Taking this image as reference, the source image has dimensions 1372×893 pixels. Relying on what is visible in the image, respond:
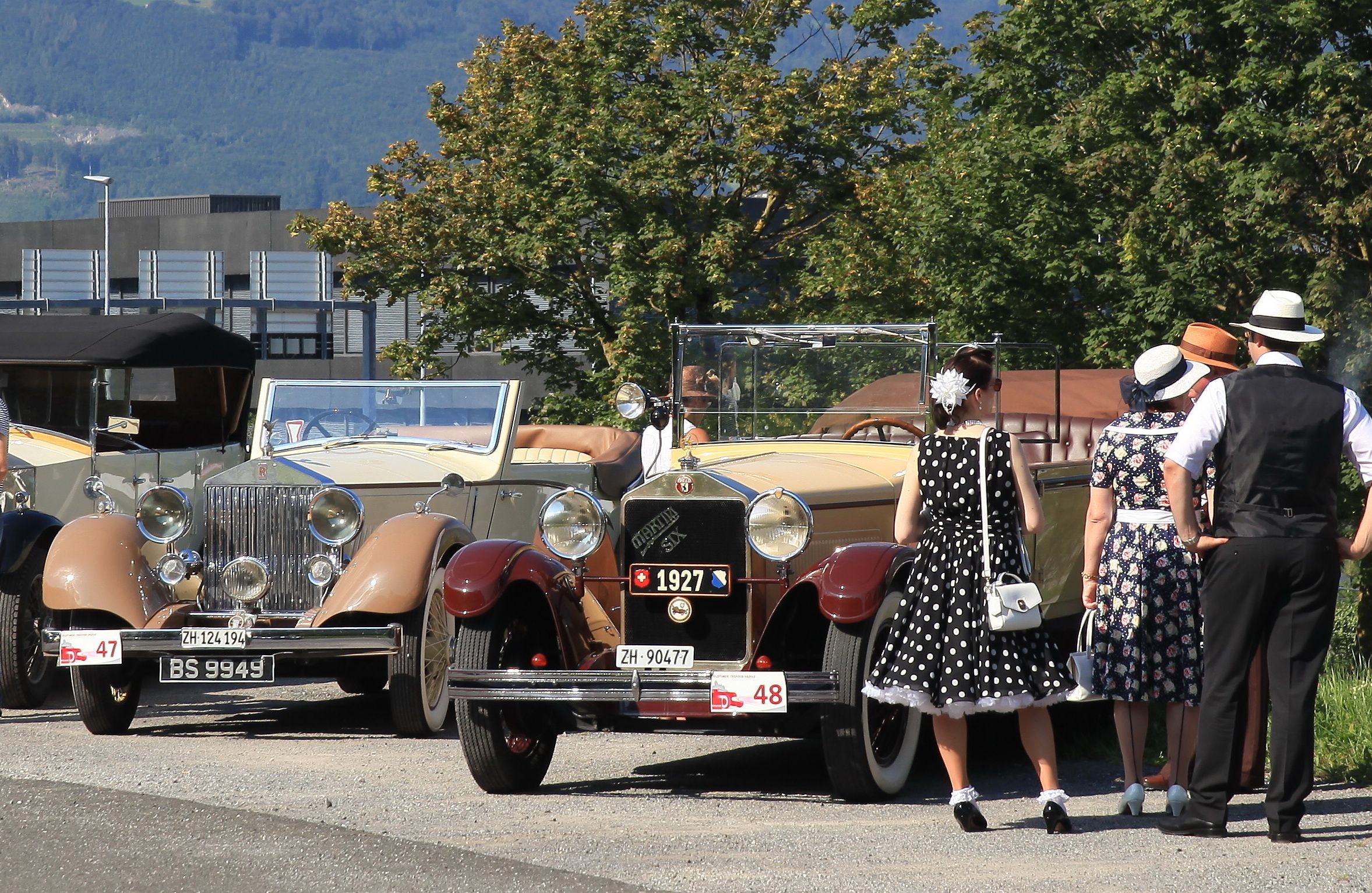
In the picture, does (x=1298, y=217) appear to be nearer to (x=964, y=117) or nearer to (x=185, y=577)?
(x=964, y=117)

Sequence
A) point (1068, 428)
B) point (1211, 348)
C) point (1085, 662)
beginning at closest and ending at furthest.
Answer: point (1085, 662) < point (1211, 348) < point (1068, 428)

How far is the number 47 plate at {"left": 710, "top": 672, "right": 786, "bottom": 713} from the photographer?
6.33 m

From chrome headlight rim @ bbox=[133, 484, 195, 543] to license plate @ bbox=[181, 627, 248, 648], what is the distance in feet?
2.49

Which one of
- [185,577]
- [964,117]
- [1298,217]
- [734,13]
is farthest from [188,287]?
Result: [185,577]

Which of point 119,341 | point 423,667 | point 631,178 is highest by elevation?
point 631,178

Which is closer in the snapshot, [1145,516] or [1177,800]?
[1177,800]

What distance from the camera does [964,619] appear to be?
5930mm

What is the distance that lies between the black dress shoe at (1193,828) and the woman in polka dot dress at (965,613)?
34cm

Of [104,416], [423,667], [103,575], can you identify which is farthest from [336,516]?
[104,416]

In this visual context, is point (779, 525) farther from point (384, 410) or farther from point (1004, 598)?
point (384, 410)

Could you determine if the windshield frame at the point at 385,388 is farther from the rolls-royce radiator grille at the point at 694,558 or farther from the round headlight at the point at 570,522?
the rolls-royce radiator grille at the point at 694,558

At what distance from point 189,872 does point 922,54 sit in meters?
22.3

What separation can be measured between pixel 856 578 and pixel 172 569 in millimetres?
3993

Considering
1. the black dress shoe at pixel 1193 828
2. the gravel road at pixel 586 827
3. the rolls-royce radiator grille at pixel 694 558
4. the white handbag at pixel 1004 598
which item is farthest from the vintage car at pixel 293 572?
the black dress shoe at pixel 1193 828
